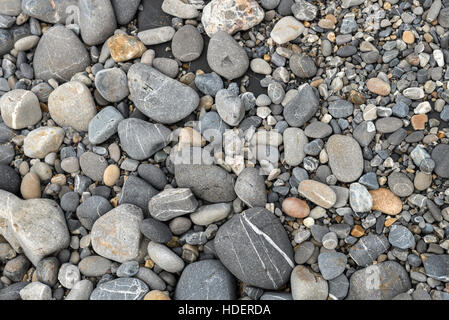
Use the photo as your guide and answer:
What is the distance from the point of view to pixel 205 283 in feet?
6.78

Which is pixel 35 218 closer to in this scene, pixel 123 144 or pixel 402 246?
pixel 123 144

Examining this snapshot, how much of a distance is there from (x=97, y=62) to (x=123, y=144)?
Answer: 26.3 inches

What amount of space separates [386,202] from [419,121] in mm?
497

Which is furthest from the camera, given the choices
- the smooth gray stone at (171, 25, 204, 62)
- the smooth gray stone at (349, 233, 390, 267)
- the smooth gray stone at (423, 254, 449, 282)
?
the smooth gray stone at (171, 25, 204, 62)

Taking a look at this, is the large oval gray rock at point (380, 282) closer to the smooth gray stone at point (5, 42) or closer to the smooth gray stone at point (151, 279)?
the smooth gray stone at point (151, 279)

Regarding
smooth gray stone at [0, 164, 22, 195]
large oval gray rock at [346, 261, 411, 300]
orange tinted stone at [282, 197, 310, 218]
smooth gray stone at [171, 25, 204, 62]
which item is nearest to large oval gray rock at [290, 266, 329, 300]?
large oval gray rock at [346, 261, 411, 300]

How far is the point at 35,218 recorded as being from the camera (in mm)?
2223

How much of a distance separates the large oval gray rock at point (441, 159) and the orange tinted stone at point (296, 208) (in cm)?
72

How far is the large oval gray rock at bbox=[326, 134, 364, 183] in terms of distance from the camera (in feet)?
7.27

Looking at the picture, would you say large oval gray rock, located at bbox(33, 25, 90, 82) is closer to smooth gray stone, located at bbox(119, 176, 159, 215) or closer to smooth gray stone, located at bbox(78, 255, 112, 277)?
smooth gray stone, located at bbox(119, 176, 159, 215)

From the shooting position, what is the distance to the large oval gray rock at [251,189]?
2.20 metres

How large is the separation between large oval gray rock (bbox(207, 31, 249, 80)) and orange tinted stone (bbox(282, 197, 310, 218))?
0.84 meters

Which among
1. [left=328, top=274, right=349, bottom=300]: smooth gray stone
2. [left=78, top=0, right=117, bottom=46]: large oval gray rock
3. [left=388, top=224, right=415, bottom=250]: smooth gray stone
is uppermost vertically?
[left=78, top=0, right=117, bottom=46]: large oval gray rock

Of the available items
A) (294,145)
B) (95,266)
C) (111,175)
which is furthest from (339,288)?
(111,175)
